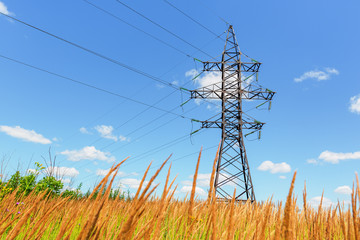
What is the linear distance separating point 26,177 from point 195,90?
10.1m

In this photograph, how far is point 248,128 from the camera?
1501 cm

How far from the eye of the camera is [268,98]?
16.3m

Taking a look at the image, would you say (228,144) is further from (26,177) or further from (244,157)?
(26,177)

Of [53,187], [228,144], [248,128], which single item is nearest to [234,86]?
[248,128]

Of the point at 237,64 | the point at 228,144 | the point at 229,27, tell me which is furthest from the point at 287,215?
the point at 229,27

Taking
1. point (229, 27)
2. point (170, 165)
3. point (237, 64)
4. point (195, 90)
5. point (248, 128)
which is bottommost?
point (170, 165)

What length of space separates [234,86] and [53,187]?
11635 millimetres

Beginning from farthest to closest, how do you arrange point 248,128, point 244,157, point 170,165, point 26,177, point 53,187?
point 248,128, point 244,157, point 53,187, point 26,177, point 170,165

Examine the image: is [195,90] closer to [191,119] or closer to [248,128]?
[191,119]

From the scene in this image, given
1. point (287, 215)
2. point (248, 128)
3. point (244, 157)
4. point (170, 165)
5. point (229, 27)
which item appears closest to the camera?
point (287, 215)

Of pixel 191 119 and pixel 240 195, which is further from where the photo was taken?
pixel 191 119

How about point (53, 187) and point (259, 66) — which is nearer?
point (53, 187)

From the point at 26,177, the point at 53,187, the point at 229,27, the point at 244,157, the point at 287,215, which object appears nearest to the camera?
the point at 287,215

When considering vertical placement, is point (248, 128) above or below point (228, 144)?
above
